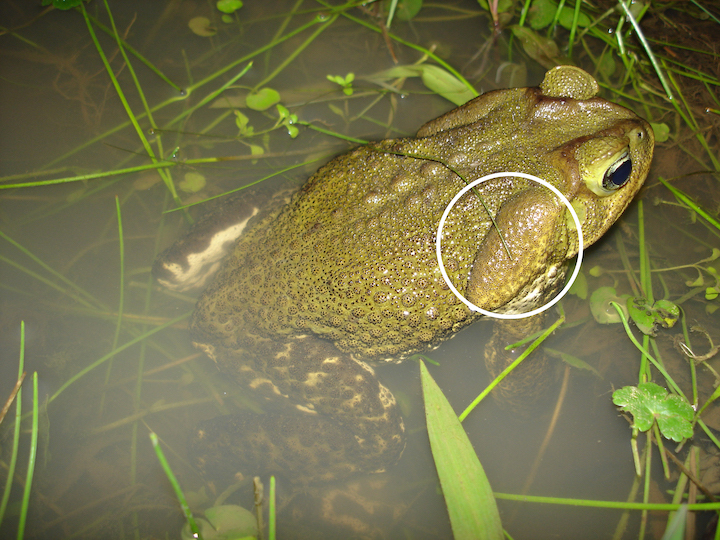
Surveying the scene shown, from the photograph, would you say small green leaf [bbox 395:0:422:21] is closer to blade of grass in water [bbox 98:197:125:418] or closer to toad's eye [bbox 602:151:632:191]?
toad's eye [bbox 602:151:632:191]

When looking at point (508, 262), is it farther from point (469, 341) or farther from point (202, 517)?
point (202, 517)

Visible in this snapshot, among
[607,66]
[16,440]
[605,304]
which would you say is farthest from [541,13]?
[16,440]

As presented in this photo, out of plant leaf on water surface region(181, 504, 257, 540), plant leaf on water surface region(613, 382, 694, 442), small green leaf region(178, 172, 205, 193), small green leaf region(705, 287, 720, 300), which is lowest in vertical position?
plant leaf on water surface region(181, 504, 257, 540)

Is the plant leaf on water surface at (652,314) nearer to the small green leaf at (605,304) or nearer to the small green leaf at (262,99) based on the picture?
the small green leaf at (605,304)

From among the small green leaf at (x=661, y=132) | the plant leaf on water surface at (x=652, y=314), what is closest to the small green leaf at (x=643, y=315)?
the plant leaf on water surface at (x=652, y=314)

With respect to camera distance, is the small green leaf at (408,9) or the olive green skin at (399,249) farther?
the small green leaf at (408,9)

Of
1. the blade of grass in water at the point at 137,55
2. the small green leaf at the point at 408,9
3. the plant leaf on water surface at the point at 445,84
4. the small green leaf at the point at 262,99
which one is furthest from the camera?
the small green leaf at the point at 408,9

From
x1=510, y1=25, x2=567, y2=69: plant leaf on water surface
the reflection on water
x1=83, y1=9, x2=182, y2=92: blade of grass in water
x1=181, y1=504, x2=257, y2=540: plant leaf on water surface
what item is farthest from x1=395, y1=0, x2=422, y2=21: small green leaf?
x1=181, y1=504, x2=257, y2=540: plant leaf on water surface
